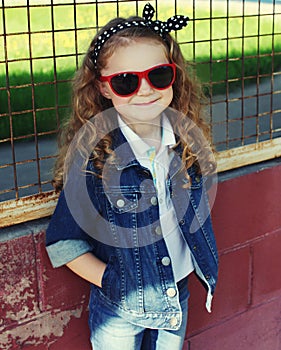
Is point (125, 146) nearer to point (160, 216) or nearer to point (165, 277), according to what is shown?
point (160, 216)

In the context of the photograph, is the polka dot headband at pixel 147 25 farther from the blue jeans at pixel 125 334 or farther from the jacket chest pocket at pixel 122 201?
the blue jeans at pixel 125 334

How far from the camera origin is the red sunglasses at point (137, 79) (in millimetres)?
2057

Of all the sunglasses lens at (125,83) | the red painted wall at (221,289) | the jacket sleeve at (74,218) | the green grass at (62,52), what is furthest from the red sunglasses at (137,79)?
the green grass at (62,52)

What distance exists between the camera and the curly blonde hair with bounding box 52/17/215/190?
2.16 meters

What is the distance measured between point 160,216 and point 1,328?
2.18 ft

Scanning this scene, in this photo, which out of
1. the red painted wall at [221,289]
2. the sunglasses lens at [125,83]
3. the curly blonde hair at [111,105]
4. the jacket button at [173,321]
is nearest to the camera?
the sunglasses lens at [125,83]

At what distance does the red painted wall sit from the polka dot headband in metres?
0.67

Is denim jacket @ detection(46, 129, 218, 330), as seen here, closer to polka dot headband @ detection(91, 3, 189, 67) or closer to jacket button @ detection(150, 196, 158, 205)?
jacket button @ detection(150, 196, 158, 205)

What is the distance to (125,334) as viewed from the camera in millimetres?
2311

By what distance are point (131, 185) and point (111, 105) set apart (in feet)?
0.95

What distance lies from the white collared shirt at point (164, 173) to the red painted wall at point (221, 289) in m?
0.41

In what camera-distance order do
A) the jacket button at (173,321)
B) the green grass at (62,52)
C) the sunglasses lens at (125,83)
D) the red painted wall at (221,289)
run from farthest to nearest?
the green grass at (62,52), the red painted wall at (221,289), the jacket button at (173,321), the sunglasses lens at (125,83)

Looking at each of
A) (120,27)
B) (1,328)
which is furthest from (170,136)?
(1,328)

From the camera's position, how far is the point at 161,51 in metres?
2.16
